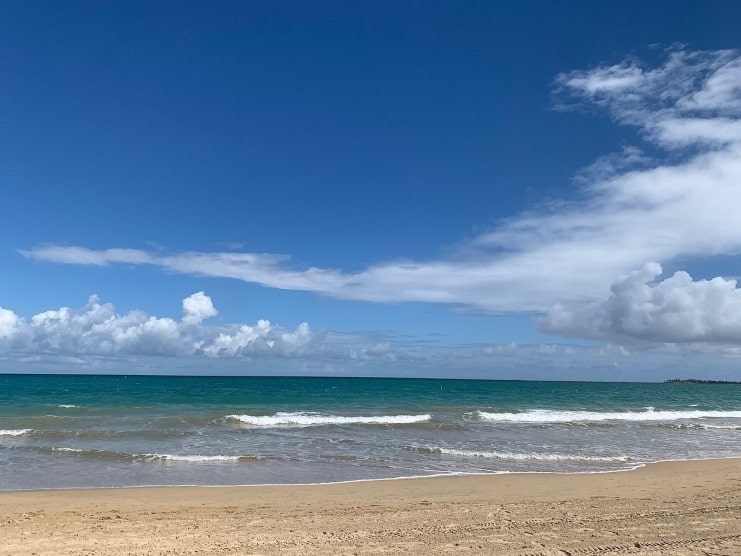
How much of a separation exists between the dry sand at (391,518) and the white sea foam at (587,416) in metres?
18.1

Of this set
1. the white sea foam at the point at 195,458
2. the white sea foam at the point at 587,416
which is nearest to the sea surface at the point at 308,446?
the white sea foam at the point at 195,458

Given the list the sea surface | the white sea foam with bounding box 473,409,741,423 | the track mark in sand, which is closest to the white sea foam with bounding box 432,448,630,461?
the sea surface

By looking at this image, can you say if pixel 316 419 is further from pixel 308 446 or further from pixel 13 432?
pixel 13 432

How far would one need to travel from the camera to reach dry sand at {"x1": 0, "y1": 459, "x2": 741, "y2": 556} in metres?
7.82

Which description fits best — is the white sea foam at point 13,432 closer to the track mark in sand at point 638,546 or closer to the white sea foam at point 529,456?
the white sea foam at point 529,456

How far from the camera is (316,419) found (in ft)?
98.2

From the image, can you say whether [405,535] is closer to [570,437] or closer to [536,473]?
[536,473]

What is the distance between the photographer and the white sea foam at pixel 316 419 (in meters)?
28.0

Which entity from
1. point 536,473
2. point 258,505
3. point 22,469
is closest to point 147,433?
point 22,469

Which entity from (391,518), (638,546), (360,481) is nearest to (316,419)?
(360,481)

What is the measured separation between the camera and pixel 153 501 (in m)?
11.4

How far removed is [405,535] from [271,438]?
14466mm

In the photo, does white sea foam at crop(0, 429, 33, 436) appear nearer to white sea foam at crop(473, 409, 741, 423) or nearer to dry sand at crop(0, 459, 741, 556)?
dry sand at crop(0, 459, 741, 556)

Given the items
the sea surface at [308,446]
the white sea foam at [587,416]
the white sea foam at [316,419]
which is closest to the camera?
the sea surface at [308,446]
